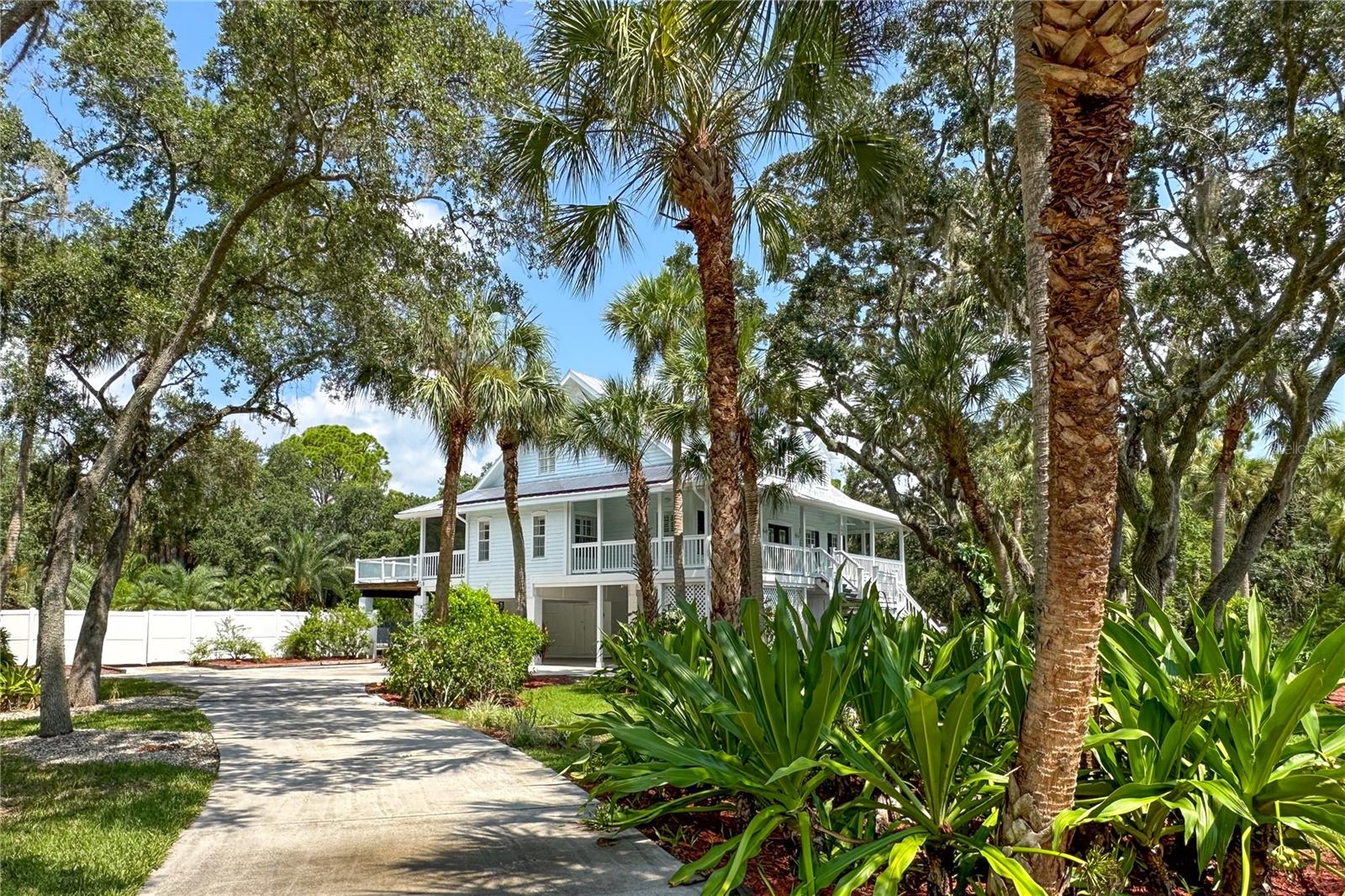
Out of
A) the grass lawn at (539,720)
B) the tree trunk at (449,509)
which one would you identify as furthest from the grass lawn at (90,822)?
the tree trunk at (449,509)

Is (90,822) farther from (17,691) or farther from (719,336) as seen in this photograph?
(17,691)

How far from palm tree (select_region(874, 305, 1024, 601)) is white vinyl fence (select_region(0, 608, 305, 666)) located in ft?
67.5

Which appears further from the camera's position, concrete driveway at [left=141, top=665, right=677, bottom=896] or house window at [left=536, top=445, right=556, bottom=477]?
house window at [left=536, top=445, right=556, bottom=477]

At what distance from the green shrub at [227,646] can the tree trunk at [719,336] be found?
23.1 meters

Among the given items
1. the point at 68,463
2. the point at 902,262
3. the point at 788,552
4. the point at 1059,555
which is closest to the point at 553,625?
the point at 788,552

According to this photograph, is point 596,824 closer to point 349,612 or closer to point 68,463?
point 68,463

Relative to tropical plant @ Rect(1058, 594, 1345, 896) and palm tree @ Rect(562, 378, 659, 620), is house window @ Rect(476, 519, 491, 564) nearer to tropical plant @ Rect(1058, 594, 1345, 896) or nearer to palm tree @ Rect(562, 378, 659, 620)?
palm tree @ Rect(562, 378, 659, 620)

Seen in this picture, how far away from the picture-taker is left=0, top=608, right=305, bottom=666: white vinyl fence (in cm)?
2175

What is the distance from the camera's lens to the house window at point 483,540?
2834cm

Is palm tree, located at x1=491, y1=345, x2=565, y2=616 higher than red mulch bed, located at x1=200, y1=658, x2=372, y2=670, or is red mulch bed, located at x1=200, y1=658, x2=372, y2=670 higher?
palm tree, located at x1=491, y1=345, x2=565, y2=616

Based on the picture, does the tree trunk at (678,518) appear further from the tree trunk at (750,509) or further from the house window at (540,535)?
the house window at (540,535)

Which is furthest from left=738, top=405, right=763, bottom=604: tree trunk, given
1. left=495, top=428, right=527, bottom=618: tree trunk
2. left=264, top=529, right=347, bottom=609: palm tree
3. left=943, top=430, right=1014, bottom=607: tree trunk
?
left=264, top=529, right=347, bottom=609: palm tree

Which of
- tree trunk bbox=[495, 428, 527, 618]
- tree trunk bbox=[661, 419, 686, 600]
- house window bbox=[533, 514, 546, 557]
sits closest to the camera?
tree trunk bbox=[661, 419, 686, 600]

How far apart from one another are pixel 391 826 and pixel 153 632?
2318 cm
